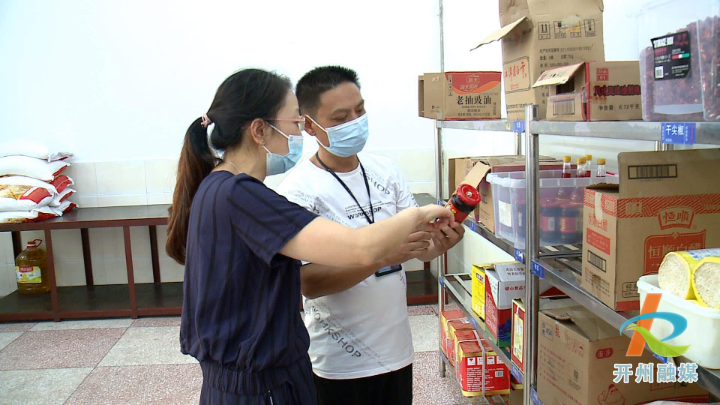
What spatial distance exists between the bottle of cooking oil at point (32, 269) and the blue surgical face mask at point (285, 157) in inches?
143

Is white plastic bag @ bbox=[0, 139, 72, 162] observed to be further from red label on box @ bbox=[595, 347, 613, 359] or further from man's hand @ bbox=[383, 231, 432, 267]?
red label on box @ bbox=[595, 347, 613, 359]

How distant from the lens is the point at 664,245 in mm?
1336

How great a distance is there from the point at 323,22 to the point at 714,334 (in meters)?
3.94

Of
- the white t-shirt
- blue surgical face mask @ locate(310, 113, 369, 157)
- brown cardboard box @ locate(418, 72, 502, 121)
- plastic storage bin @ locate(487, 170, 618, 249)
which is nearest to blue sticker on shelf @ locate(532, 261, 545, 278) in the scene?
plastic storage bin @ locate(487, 170, 618, 249)

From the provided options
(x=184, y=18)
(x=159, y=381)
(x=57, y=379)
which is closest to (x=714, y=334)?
(x=159, y=381)

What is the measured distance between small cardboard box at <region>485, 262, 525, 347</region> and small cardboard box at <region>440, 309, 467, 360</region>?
72cm

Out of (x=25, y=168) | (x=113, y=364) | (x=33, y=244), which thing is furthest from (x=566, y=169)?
(x=33, y=244)

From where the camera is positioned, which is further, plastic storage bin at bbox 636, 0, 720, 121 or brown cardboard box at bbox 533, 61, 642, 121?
brown cardboard box at bbox 533, 61, 642, 121

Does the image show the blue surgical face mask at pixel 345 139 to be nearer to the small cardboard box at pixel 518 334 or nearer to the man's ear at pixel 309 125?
the man's ear at pixel 309 125

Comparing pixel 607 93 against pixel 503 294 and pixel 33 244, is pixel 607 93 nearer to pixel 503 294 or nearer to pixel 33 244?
pixel 503 294

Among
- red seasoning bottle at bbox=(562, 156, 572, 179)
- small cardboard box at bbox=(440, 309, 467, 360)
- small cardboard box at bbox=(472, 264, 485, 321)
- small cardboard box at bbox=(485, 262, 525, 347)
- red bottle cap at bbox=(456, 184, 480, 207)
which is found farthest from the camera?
small cardboard box at bbox=(440, 309, 467, 360)

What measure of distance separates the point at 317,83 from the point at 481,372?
154 centimetres

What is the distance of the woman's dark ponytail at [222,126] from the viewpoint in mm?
1385

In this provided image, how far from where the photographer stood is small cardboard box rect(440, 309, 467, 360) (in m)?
2.97
